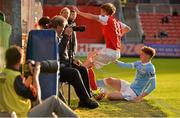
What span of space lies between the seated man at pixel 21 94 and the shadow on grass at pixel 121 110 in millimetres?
2169

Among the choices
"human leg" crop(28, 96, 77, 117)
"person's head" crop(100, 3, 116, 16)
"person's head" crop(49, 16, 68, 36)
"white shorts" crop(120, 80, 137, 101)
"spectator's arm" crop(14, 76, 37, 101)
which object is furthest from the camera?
"white shorts" crop(120, 80, 137, 101)

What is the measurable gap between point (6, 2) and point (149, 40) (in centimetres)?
3275

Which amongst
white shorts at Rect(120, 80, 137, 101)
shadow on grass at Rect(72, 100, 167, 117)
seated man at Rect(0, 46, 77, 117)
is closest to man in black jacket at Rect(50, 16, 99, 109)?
shadow on grass at Rect(72, 100, 167, 117)

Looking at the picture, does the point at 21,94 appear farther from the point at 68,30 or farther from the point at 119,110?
the point at 119,110

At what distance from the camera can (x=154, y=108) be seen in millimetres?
11086

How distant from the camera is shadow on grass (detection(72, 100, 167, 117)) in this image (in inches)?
396

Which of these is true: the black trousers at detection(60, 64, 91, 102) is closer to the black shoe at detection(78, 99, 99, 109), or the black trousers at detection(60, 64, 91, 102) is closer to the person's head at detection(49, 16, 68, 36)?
the black shoe at detection(78, 99, 99, 109)

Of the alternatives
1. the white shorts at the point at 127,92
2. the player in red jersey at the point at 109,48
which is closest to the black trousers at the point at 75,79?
the white shorts at the point at 127,92

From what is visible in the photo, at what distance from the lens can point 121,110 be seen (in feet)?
34.9

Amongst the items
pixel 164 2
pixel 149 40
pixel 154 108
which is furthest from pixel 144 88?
pixel 164 2

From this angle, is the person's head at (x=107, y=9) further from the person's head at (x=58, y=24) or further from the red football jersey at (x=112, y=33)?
the person's head at (x=58, y=24)

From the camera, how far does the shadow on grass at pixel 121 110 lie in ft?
33.0

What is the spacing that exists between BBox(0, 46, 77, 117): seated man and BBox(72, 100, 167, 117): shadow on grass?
2.17m

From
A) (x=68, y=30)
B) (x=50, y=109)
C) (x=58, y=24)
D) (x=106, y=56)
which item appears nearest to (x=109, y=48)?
(x=106, y=56)
